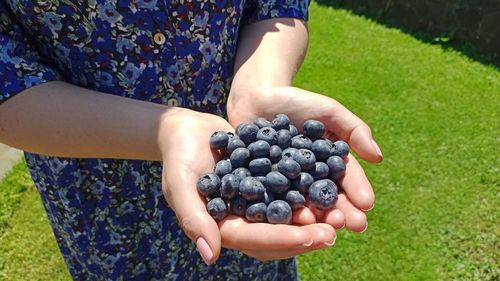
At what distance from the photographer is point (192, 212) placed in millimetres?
965

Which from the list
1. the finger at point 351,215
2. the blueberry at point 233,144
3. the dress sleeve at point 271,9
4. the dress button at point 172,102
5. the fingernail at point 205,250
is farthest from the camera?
the dress sleeve at point 271,9

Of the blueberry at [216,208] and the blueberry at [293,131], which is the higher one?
the blueberry at [293,131]

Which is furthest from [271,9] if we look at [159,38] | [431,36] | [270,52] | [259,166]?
[431,36]

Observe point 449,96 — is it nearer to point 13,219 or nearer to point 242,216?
point 13,219

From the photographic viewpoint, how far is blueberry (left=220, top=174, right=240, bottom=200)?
104 cm

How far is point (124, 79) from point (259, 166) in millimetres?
318

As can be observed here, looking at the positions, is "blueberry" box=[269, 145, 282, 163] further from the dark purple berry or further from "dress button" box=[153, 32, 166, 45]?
"dress button" box=[153, 32, 166, 45]

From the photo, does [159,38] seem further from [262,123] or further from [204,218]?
[204,218]

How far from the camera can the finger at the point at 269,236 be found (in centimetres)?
93

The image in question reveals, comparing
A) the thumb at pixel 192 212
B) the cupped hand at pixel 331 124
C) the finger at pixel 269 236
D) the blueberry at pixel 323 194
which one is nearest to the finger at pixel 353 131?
the cupped hand at pixel 331 124

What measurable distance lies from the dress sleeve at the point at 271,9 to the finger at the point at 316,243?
57 cm

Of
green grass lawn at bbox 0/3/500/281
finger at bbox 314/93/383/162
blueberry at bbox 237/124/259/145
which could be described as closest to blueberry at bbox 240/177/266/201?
blueberry at bbox 237/124/259/145

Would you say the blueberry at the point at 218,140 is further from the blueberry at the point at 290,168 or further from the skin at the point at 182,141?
the blueberry at the point at 290,168

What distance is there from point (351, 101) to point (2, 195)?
1.99 metres
